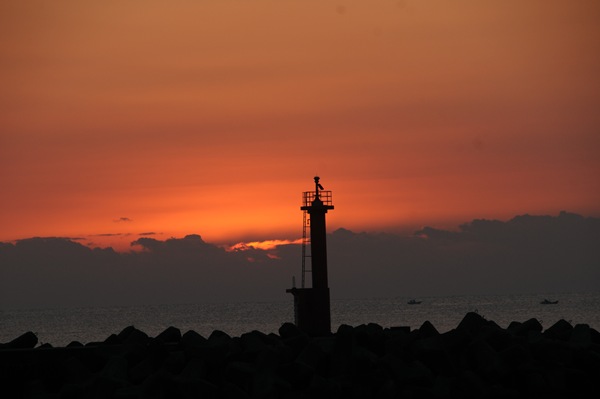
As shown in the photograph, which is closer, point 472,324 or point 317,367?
point 317,367

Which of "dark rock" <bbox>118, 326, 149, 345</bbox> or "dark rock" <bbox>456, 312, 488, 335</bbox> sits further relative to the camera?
"dark rock" <bbox>456, 312, 488, 335</bbox>

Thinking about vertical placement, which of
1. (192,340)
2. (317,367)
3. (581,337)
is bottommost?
(317,367)

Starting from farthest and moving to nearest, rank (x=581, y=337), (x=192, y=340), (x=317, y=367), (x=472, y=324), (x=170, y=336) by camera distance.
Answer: (x=472, y=324) → (x=170, y=336) → (x=581, y=337) → (x=192, y=340) → (x=317, y=367)

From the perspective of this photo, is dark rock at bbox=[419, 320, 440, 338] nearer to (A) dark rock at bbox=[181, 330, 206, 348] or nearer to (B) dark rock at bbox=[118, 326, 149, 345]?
(A) dark rock at bbox=[181, 330, 206, 348]

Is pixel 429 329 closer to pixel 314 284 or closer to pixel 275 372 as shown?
pixel 275 372

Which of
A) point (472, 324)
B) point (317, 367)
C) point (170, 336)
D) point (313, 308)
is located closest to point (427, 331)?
point (472, 324)

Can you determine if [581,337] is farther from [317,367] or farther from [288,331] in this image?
[288,331]

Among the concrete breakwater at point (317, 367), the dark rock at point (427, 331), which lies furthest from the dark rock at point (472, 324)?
the concrete breakwater at point (317, 367)

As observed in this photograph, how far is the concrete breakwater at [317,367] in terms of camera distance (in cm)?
1611

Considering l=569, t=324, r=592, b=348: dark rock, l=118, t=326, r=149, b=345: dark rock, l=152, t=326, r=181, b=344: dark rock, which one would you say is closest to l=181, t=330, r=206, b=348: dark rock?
l=118, t=326, r=149, b=345: dark rock

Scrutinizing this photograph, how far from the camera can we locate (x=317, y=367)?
17.0 meters

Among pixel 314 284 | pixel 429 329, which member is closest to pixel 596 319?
pixel 314 284

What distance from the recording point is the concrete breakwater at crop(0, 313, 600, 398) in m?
16.1

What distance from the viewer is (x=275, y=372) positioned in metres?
16.5
